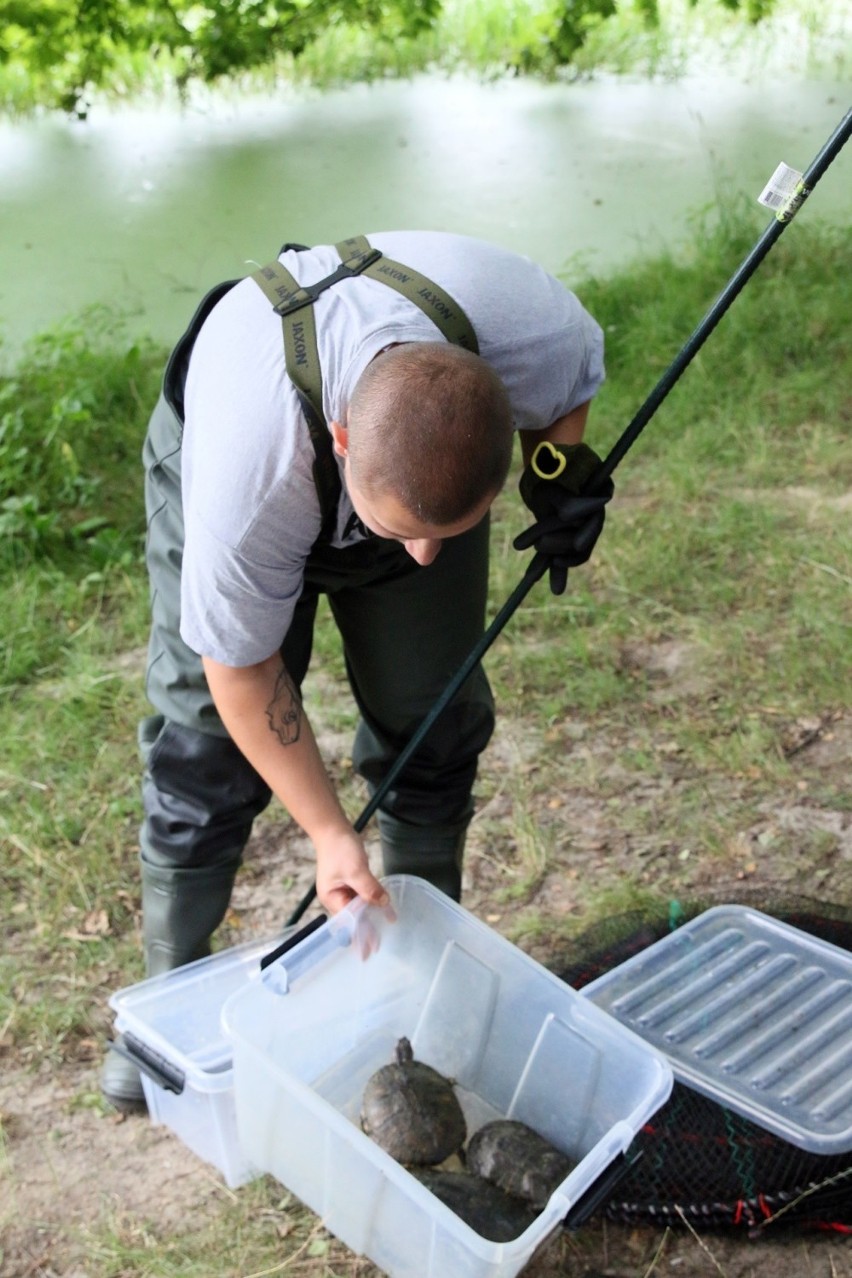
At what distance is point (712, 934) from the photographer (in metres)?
2.24

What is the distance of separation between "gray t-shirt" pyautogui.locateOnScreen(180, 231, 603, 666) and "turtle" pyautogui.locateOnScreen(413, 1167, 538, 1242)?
2.52 feet

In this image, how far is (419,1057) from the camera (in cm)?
201

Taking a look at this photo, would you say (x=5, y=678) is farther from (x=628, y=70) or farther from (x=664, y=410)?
(x=628, y=70)

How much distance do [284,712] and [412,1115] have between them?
0.60 m

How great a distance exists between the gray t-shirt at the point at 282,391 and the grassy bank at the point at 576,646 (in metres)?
0.94

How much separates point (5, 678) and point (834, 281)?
310cm

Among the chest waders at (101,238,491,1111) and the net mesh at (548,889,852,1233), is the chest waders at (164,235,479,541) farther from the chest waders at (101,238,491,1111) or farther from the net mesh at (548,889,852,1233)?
the net mesh at (548,889,852,1233)

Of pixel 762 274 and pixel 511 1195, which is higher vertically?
pixel 762 274

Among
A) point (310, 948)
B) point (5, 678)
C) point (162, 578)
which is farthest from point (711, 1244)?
point (5, 678)

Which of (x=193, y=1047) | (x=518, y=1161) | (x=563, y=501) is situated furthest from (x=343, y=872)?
(x=563, y=501)

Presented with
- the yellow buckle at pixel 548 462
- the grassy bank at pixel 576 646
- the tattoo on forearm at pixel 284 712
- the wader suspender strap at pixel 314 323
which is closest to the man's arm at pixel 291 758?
the tattoo on forearm at pixel 284 712

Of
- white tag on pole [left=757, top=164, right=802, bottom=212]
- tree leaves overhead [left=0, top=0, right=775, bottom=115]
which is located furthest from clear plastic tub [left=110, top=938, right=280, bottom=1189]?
tree leaves overhead [left=0, top=0, right=775, bottom=115]

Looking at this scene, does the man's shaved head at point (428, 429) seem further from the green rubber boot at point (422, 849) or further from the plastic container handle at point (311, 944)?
the green rubber boot at point (422, 849)

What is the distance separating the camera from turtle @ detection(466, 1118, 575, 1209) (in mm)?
1746
